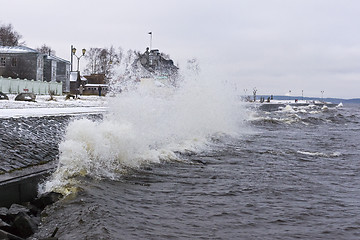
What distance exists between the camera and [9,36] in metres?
83.6

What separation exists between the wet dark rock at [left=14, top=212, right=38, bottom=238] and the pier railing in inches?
1257

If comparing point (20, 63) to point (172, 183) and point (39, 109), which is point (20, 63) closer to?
→ point (39, 109)

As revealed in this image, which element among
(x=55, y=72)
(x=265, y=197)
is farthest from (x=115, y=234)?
(x=55, y=72)

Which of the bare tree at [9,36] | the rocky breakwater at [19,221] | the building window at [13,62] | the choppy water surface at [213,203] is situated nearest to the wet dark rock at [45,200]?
the rocky breakwater at [19,221]

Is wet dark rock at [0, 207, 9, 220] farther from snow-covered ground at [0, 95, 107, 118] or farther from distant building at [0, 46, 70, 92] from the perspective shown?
distant building at [0, 46, 70, 92]

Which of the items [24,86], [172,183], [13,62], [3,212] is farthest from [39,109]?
[13,62]

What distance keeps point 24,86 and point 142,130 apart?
2839cm

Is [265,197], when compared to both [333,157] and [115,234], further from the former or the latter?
[333,157]

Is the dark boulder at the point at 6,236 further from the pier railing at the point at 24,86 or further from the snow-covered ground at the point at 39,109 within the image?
the pier railing at the point at 24,86

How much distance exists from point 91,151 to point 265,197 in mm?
4512

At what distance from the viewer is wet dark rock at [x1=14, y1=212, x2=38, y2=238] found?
18.0ft

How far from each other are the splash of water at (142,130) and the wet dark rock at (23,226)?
6.48 feet

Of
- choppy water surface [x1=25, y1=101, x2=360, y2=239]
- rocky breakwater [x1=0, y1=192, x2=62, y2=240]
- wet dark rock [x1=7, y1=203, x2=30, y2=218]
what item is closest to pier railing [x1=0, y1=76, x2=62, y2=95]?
choppy water surface [x1=25, y1=101, x2=360, y2=239]

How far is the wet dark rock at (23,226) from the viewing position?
5.50 m
